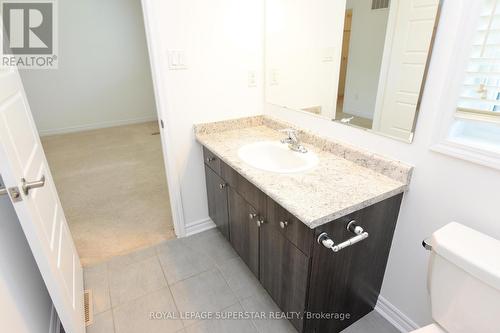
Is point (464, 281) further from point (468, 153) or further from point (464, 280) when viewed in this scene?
point (468, 153)

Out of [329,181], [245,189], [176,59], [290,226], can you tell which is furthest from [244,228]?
[176,59]

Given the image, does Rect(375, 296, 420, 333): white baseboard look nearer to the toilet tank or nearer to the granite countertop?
the toilet tank

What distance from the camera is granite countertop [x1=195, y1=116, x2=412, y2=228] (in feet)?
3.38

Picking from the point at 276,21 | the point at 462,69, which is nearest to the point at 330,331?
the point at 462,69

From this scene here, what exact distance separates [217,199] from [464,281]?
54.3 inches

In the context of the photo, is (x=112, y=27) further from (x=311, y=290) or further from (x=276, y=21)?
(x=311, y=290)

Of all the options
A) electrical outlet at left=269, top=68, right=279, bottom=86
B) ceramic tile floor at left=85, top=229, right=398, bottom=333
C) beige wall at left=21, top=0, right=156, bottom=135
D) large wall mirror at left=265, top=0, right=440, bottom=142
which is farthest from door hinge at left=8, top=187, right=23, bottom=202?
beige wall at left=21, top=0, right=156, bottom=135

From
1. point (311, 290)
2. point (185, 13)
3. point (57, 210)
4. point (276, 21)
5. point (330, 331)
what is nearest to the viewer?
point (311, 290)

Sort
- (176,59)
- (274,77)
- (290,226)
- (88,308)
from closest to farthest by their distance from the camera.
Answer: (290,226), (88,308), (176,59), (274,77)

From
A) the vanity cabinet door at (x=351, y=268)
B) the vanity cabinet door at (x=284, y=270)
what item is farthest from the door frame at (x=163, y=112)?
the vanity cabinet door at (x=351, y=268)

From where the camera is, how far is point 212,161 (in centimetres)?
181

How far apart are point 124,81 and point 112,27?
0.89 m

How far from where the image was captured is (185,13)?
1611 mm

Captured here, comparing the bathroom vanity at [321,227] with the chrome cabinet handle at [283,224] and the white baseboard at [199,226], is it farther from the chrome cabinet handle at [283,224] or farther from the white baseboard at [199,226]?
the white baseboard at [199,226]
